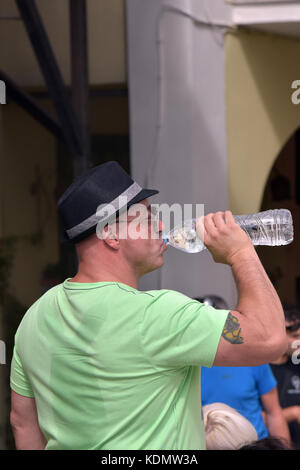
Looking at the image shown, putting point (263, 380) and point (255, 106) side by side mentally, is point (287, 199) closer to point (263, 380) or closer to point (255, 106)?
point (255, 106)

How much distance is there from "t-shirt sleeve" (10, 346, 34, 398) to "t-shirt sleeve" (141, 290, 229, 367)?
14.8 inches

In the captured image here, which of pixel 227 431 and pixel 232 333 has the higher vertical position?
pixel 232 333

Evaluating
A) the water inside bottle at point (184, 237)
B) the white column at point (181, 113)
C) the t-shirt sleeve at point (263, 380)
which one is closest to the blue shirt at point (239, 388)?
the t-shirt sleeve at point (263, 380)

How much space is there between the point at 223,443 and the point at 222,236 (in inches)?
38.6

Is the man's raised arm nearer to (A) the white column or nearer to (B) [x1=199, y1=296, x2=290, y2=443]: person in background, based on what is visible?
(B) [x1=199, y1=296, x2=290, y2=443]: person in background

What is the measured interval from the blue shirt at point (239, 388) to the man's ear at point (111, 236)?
1693 mm

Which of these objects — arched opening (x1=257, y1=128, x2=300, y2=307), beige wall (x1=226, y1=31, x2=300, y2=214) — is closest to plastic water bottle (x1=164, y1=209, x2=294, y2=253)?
beige wall (x1=226, y1=31, x2=300, y2=214)

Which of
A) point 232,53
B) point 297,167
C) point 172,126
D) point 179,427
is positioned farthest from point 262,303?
point 297,167

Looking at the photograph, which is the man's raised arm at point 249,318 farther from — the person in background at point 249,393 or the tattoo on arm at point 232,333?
the person in background at point 249,393

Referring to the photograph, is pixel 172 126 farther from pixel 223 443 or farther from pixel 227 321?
pixel 227 321

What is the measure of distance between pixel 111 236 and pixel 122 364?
0.28 meters

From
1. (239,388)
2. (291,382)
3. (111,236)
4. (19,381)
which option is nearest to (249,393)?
(239,388)

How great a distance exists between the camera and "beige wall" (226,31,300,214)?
180 inches

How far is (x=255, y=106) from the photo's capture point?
15.3 ft
